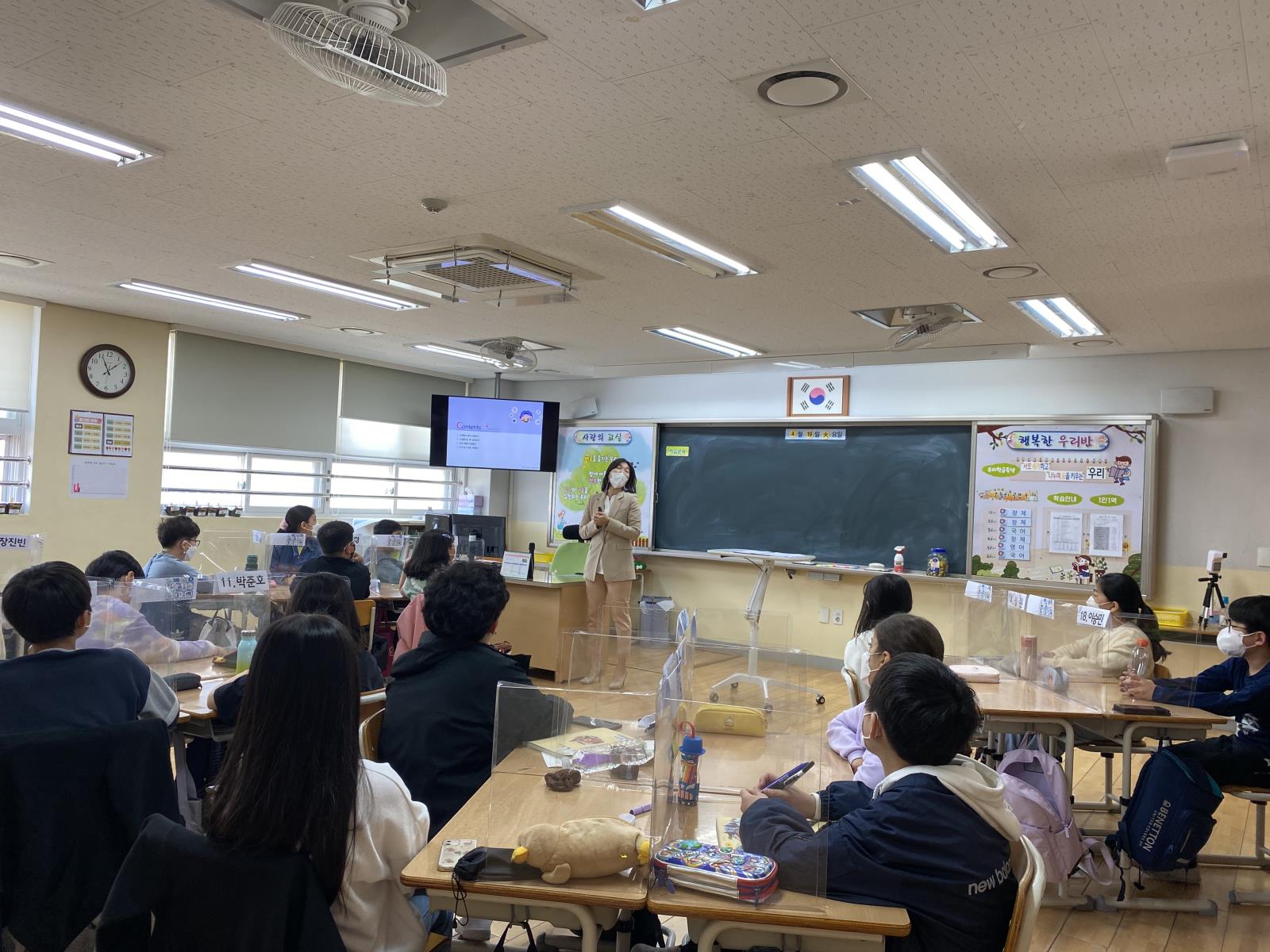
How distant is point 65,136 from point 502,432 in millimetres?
5344

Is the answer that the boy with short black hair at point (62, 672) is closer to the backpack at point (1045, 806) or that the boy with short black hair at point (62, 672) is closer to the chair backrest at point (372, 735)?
the chair backrest at point (372, 735)

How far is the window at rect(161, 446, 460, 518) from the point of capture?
734 cm

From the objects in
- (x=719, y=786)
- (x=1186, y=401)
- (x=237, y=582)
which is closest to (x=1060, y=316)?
(x=1186, y=401)

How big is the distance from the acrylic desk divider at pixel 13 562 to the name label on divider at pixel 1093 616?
408cm

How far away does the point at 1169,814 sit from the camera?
334 centimetres

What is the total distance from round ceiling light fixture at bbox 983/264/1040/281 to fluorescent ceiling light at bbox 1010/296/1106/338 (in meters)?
0.49

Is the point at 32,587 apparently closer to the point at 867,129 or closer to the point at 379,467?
the point at 867,129

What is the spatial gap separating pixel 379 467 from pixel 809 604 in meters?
4.32

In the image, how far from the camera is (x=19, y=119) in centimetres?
300

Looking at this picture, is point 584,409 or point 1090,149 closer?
point 1090,149

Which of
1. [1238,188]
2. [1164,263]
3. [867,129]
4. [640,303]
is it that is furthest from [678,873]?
[640,303]

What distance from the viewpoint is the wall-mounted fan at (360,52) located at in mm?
1955

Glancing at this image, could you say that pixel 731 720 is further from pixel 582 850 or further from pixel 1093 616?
pixel 1093 616

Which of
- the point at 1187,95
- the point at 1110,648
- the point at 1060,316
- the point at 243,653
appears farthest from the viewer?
the point at 1060,316
